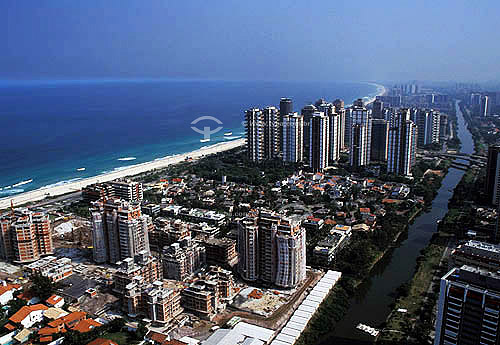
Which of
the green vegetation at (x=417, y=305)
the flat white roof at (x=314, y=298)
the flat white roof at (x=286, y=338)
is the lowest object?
the green vegetation at (x=417, y=305)

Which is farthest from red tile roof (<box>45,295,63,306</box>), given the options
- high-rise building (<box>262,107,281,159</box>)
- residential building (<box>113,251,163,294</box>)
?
high-rise building (<box>262,107,281,159</box>)

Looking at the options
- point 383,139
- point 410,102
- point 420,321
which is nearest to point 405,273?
point 420,321

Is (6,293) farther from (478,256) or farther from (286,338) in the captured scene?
(478,256)

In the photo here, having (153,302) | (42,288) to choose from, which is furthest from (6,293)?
(153,302)

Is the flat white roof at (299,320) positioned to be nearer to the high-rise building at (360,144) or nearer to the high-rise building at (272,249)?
the high-rise building at (272,249)

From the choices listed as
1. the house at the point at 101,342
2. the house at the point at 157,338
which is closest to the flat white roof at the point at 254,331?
the house at the point at 157,338

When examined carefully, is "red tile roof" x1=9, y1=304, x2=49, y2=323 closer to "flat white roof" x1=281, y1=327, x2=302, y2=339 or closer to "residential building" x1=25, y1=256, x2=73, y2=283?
"residential building" x1=25, y1=256, x2=73, y2=283
